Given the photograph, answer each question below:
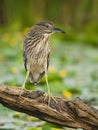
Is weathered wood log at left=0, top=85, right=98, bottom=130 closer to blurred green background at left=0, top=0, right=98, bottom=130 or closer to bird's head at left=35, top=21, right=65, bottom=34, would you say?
blurred green background at left=0, top=0, right=98, bottom=130

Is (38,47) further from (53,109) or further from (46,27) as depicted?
(53,109)

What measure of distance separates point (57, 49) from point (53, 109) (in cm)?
611

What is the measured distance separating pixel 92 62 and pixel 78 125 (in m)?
5.26

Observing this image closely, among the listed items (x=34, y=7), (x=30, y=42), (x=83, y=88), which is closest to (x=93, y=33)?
(x=34, y=7)

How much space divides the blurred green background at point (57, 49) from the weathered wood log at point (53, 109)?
35 centimetres

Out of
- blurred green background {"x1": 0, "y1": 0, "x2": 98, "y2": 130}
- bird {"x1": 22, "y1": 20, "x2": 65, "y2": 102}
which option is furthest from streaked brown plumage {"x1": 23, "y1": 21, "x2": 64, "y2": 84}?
blurred green background {"x1": 0, "y1": 0, "x2": 98, "y2": 130}

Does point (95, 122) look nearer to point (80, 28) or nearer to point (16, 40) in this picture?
point (16, 40)

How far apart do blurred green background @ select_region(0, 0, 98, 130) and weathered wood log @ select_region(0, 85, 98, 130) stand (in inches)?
13.6

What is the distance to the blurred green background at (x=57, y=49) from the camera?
726 centimetres

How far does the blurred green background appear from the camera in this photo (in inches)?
286

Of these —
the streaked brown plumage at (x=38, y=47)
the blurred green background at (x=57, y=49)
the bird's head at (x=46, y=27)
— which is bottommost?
the blurred green background at (x=57, y=49)

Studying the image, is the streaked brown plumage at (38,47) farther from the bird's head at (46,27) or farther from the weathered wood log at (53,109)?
the weathered wood log at (53,109)

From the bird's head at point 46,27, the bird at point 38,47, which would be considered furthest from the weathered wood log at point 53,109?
the bird's head at point 46,27

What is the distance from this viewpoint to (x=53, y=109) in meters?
4.90
